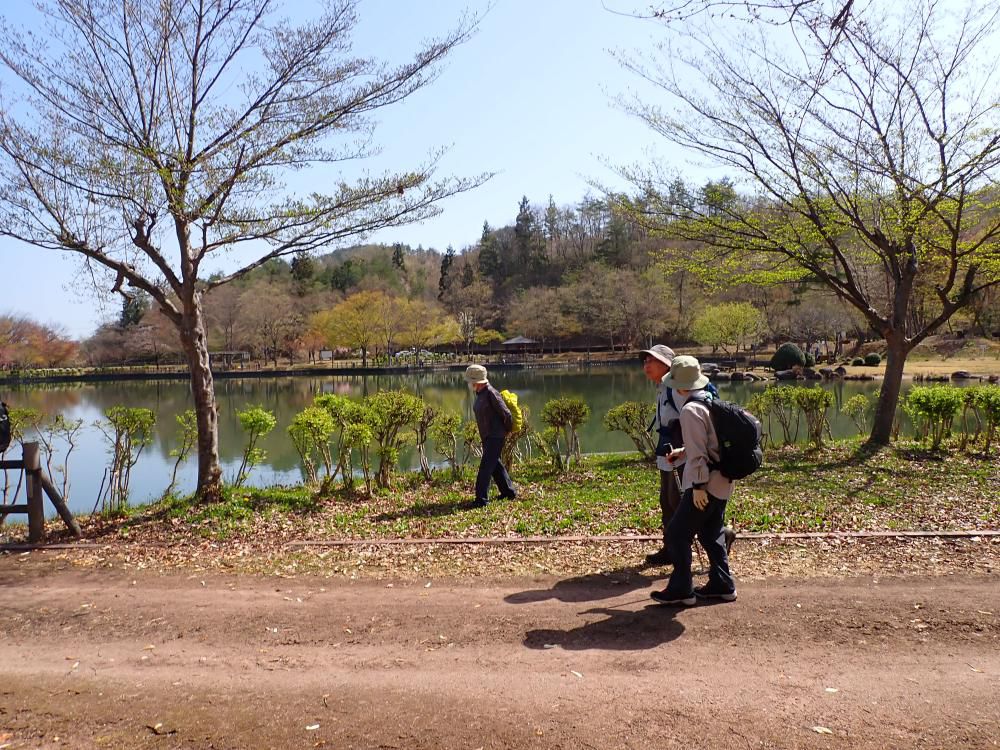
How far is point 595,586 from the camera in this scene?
4824 mm

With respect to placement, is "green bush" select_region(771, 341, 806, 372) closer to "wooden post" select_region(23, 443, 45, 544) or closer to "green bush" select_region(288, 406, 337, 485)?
"green bush" select_region(288, 406, 337, 485)

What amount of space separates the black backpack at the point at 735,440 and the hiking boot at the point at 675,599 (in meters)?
0.84

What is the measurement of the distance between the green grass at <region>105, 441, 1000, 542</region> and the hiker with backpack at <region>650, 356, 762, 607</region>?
1.87 meters

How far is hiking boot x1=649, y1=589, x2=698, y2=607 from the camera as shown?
14.1 ft

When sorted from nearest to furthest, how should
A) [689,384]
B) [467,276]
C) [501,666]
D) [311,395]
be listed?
[501,666], [689,384], [311,395], [467,276]

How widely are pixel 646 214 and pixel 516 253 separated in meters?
70.6

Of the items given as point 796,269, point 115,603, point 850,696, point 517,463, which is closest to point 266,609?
point 115,603

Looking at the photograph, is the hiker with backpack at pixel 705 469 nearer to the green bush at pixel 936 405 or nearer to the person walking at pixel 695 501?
the person walking at pixel 695 501

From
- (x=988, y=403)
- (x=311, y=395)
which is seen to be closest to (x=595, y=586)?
(x=988, y=403)

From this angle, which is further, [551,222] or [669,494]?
[551,222]

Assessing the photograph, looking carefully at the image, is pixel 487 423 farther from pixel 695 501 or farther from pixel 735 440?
pixel 735 440

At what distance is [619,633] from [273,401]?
33412 millimetres

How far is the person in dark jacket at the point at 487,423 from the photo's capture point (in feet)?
24.3

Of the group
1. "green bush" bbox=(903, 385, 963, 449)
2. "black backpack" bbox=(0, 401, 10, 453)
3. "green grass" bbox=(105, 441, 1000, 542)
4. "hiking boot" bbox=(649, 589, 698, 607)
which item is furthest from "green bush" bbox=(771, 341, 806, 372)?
"black backpack" bbox=(0, 401, 10, 453)
